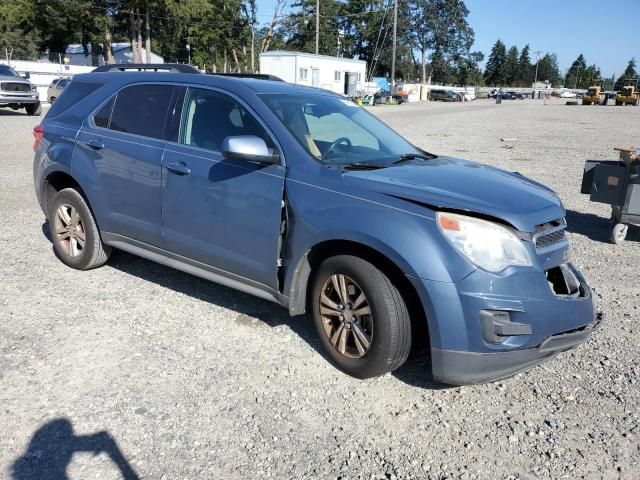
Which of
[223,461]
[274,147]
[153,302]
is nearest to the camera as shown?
[223,461]

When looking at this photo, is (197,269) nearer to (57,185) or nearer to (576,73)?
(57,185)

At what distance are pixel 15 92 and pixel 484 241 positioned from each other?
77.7ft

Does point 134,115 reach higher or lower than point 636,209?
higher

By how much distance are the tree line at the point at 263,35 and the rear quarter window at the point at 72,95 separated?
47.7 meters

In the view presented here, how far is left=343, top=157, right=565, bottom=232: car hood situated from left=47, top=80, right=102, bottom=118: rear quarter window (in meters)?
2.96

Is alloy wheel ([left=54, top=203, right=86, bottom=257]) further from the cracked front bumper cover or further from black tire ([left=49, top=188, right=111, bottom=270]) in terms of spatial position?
the cracked front bumper cover

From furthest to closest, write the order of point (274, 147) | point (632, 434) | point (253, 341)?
point (253, 341) → point (274, 147) → point (632, 434)

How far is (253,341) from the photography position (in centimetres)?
405

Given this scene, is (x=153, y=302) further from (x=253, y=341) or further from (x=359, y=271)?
(x=359, y=271)

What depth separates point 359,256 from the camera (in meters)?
3.38

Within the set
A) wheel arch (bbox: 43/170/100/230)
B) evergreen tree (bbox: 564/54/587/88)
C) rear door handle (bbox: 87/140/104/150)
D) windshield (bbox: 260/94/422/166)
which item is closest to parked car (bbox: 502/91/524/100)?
evergreen tree (bbox: 564/54/587/88)

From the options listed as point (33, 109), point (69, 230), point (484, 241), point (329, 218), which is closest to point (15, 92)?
point (33, 109)

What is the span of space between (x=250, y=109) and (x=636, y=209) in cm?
493

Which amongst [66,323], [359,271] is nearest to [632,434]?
[359,271]
